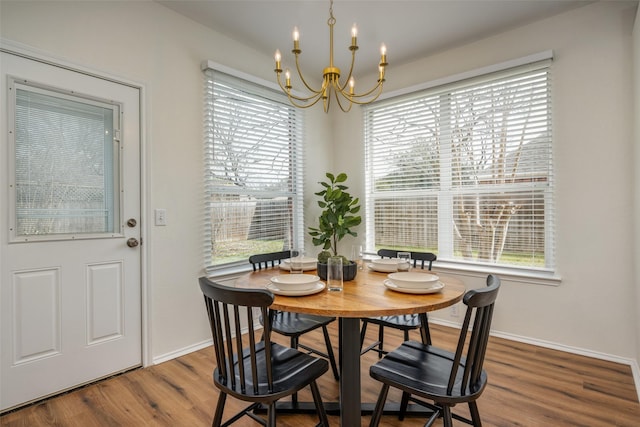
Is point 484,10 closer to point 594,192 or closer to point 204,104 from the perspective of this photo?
point 594,192

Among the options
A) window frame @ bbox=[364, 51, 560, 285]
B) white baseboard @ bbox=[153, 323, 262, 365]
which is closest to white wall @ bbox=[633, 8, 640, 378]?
window frame @ bbox=[364, 51, 560, 285]

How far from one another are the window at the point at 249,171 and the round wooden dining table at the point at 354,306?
1.26 meters

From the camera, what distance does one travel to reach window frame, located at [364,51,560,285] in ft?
8.69

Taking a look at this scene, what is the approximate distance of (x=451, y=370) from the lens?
1296 mm

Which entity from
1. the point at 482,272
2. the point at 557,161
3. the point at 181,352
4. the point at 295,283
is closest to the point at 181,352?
the point at 181,352

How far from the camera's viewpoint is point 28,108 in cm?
189

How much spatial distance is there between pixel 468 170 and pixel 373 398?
2.14 m

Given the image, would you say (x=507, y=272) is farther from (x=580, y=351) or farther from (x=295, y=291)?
(x=295, y=291)

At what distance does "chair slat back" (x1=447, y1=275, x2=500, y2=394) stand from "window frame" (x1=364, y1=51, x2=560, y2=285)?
69.7 inches

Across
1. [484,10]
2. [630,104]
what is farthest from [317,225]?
[630,104]

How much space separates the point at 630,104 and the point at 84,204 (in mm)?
3777

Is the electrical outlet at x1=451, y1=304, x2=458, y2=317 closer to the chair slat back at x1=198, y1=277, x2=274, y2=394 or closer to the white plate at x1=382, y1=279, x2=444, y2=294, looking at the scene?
the white plate at x1=382, y1=279, x2=444, y2=294

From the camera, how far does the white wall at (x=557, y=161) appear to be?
233cm

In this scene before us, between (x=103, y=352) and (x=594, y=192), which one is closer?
(x=103, y=352)
